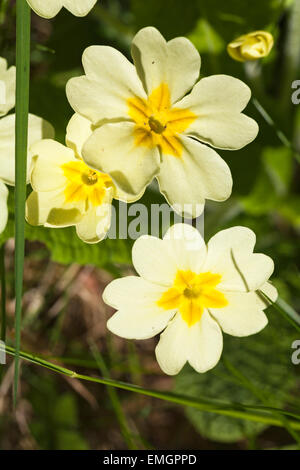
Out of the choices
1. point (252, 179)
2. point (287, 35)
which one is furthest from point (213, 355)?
point (287, 35)

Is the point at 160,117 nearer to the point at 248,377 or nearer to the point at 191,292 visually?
the point at 191,292

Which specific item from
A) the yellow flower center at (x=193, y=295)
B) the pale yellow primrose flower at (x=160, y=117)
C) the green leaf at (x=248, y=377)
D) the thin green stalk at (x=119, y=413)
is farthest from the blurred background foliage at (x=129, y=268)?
the pale yellow primrose flower at (x=160, y=117)

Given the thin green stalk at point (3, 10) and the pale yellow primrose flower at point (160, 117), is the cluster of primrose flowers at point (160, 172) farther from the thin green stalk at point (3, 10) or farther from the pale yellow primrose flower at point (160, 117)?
the thin green stalk at point (3, 10)

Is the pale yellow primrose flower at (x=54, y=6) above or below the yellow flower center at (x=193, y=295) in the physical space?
above

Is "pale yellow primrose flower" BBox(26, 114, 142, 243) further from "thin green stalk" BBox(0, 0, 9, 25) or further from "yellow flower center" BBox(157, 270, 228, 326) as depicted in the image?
"thin green stalk" BBox(0, 0, 9, 25)

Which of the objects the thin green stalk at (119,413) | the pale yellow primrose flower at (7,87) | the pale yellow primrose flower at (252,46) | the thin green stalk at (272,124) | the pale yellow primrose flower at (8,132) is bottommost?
the thin green stalk at (119,413)

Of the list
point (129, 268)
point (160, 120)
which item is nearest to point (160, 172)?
point (160, 120)

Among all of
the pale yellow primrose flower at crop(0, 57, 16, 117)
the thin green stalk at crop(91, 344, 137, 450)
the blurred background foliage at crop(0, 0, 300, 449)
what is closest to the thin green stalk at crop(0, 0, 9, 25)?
the blurred background foliage at crop(0, 0, 300, 449)
